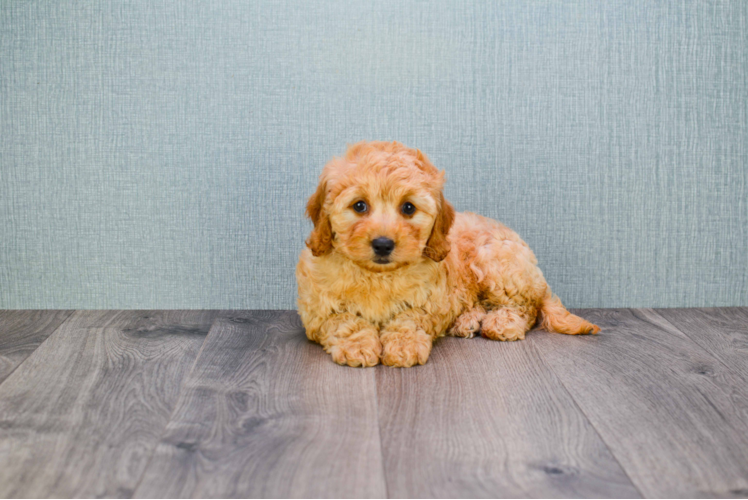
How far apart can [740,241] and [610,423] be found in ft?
5.04

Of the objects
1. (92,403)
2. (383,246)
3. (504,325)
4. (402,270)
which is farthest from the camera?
(504,325)

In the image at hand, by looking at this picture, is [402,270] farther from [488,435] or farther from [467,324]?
[488,435]

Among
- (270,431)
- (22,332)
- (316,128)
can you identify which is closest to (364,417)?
(270,431)

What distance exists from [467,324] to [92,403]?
1236 millimetres

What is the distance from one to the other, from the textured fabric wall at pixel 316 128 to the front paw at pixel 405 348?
0.75 m

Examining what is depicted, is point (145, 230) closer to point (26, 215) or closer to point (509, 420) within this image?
point (26, 215)

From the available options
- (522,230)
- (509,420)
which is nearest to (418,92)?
(522,230)

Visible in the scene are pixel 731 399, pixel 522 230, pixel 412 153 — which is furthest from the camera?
pixel 522 230

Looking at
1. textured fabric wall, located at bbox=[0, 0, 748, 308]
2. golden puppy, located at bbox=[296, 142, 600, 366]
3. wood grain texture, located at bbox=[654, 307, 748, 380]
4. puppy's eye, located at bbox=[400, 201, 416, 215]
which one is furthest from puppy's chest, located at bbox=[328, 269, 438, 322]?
wood grain texture, located at bbox=[654, 307, 748, 380]

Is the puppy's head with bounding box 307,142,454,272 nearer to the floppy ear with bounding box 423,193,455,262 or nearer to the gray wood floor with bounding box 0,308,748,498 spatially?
the floppy ear with bounding box 423,193,455,262

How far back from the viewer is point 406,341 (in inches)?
79.1

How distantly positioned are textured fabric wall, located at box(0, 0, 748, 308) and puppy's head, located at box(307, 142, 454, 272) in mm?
601

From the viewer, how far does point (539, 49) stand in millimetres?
2562

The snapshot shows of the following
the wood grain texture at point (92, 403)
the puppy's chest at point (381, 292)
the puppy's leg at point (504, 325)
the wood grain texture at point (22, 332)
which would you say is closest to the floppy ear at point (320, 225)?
the puppy's chest at point (381, 292)
